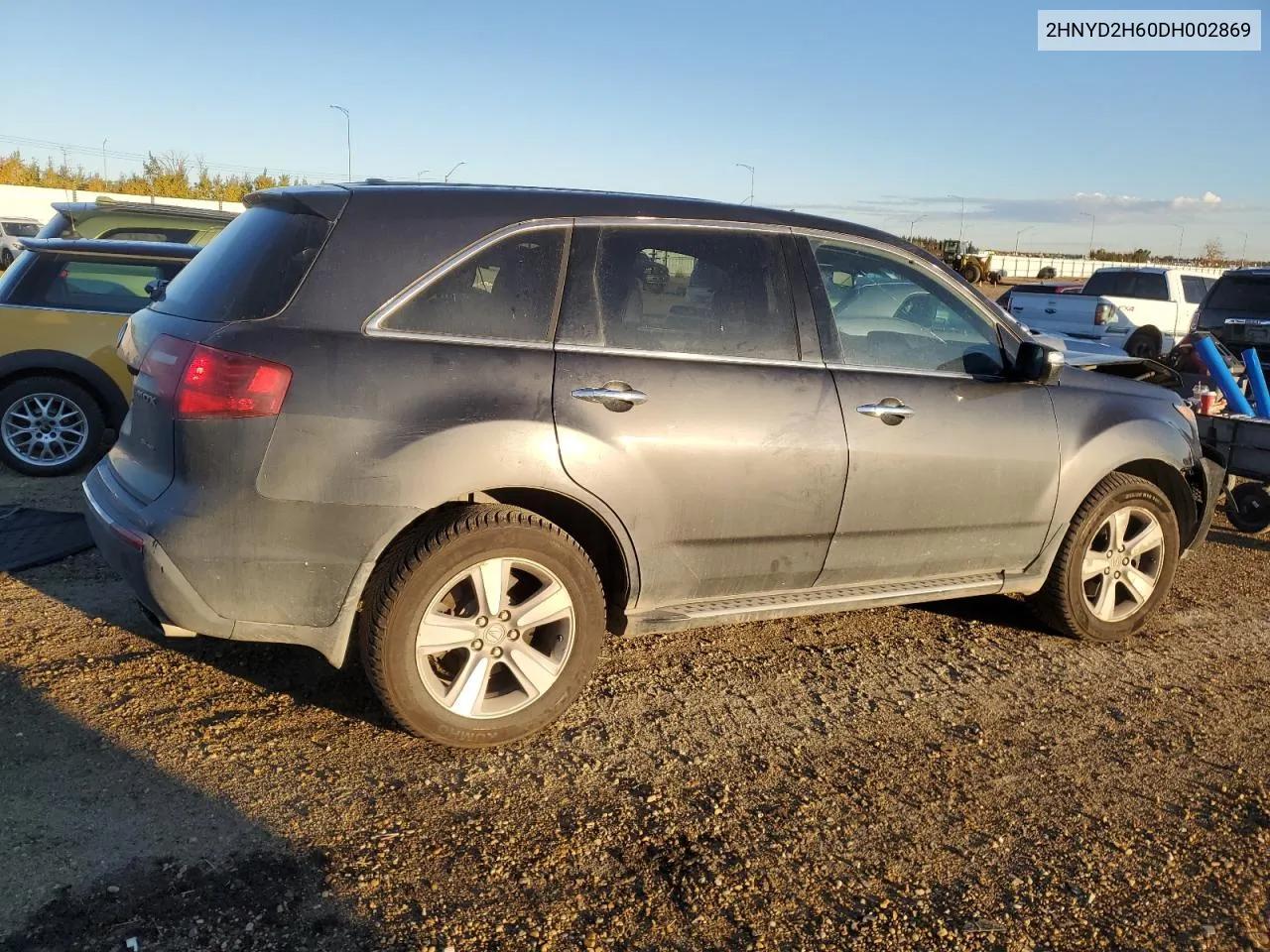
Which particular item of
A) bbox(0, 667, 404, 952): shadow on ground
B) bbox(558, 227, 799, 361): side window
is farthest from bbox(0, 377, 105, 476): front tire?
Answer: bbox(558, 227, 799, 361): side window

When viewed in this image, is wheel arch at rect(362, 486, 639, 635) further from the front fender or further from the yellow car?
the yellow car

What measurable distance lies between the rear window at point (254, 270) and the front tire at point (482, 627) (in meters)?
0.91

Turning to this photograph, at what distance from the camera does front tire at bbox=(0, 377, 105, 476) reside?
22.8 ft

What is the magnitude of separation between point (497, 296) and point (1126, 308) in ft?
53.8

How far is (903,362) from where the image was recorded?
13.8 feet

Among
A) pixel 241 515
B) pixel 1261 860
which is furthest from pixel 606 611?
pixel 1261 860

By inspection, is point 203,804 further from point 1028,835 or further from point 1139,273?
point 1139,273

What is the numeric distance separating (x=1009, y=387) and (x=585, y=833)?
103 inches

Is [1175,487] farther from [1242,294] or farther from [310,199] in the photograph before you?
[1242,294]

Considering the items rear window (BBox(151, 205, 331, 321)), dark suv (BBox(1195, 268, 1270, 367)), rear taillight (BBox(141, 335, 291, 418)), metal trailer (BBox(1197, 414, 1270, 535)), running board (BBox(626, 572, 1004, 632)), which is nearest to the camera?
rear taillight (BBox(141, 335, 291, 418))

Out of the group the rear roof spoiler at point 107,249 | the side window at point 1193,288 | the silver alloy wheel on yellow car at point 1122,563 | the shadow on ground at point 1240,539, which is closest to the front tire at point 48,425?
the rear roof spoiler at point 107,249

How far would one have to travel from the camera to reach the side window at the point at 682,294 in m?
3.63

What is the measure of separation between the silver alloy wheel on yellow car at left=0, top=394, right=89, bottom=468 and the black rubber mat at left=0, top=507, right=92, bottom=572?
960 mm

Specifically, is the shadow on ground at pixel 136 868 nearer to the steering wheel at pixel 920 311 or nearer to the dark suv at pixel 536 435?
the dark suv at pixel 536 435
